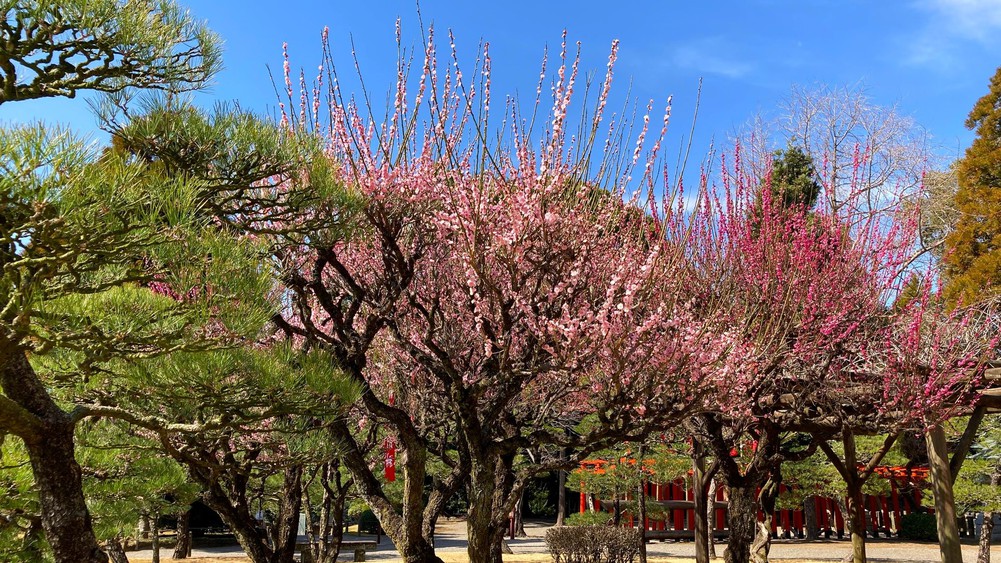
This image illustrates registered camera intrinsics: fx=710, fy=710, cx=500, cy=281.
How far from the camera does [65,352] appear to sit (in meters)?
4.62

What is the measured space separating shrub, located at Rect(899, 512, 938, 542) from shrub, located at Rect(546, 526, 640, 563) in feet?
39.6

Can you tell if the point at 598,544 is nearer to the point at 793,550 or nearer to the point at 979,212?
the point at 793,550

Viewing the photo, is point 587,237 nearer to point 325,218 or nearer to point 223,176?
point 325,218

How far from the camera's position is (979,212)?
51.9ft

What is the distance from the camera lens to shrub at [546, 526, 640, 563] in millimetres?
13211

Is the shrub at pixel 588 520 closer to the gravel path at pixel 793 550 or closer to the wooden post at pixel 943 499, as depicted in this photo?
the gravel path at pixel 793 550

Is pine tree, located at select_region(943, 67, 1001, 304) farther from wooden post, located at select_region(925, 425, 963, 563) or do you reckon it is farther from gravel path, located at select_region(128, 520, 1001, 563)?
wooden post, located at select_region(925, 425, 963, 563)

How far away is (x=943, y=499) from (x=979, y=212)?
10.0m

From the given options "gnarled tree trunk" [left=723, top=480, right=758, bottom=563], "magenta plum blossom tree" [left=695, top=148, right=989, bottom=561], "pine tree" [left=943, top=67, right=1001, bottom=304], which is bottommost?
"gnarled tree trunk" [left=723, top=480, right=758, bottom=563]

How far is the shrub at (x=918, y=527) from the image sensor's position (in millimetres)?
20547

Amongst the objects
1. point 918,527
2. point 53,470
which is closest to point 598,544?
point 53,470

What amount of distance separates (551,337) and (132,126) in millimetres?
3164

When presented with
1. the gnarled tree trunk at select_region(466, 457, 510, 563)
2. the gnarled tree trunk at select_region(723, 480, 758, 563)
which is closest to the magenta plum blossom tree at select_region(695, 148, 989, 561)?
the gnarled tree trunk at select_region(723, 480, 758, 563)

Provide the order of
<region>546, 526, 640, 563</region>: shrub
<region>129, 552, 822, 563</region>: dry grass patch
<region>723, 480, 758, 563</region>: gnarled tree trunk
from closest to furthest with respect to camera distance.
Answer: <region>723, 480, 758, 563</region>: gnarled tree trunk, <region>546, 526, 640, 563</region>: shrub, <region>129, 552, 822, 563</region>: dry grass patch
